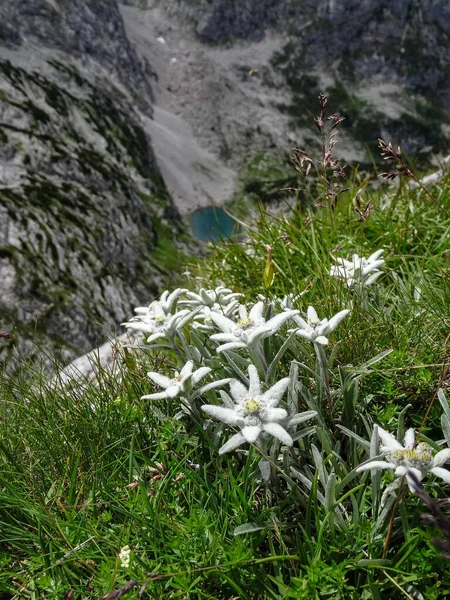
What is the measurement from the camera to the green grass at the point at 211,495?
1.76m

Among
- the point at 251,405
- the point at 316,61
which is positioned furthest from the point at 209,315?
the point at 316,61

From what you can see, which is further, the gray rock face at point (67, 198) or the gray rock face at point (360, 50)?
the gray rock face at point (360, 50)

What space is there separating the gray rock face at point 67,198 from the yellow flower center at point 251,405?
165cm

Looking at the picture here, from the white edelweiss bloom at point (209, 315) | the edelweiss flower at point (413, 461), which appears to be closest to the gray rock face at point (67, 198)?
the white edelweiss bloom at point (209, 315)

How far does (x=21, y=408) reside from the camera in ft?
9.50

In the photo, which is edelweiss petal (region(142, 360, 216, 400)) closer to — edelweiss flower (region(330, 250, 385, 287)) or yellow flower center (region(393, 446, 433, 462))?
yellow flower center (region(393, 446, 433, 462))

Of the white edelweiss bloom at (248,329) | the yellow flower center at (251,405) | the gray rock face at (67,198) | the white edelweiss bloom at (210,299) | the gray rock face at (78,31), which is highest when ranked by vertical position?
the gray rock face at (78,31)

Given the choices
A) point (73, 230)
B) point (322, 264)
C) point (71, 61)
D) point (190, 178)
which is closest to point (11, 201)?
point (73, 230)

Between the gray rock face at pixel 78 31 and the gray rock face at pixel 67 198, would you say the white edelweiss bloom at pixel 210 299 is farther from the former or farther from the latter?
the gray rock face at pixel 78 31

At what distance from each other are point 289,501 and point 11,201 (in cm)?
2698

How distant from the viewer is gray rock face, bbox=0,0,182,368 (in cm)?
2187

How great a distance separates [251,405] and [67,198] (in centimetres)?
3470

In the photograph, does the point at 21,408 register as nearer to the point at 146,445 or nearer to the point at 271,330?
the point at 146,445

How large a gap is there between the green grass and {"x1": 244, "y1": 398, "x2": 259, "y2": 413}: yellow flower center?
0.91 feet
